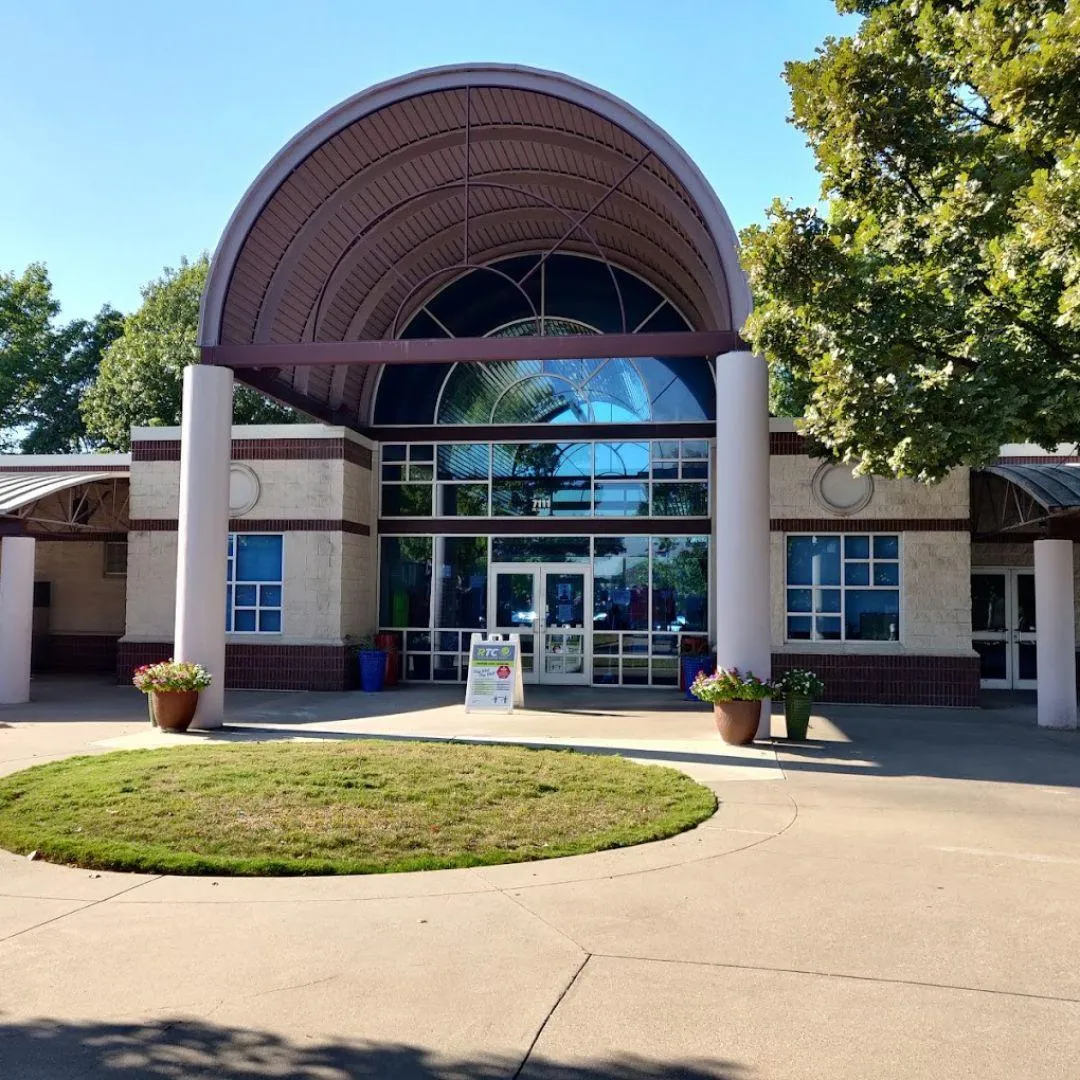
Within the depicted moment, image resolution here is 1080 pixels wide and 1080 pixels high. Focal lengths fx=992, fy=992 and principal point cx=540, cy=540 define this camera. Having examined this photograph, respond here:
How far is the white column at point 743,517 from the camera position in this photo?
13.0 meters

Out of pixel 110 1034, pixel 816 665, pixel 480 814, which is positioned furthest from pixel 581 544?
pixel 110 1034

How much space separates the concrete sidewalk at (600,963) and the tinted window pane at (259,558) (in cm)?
1298

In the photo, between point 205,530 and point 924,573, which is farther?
point 924,573

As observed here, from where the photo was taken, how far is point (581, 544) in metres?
20.7

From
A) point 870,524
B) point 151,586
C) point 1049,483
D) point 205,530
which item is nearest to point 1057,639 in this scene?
point 1049,483

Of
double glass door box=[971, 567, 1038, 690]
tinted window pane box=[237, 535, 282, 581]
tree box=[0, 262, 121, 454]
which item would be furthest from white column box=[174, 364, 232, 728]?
tree box=[0, 262, 121, 454]

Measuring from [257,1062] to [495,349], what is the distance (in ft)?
35.9

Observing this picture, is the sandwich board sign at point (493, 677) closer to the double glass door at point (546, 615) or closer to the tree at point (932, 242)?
the double glass door at point (546, 615)

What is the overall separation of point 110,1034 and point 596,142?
565 inches

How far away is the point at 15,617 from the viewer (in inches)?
698

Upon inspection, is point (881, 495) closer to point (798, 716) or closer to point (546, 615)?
point (798, 716)

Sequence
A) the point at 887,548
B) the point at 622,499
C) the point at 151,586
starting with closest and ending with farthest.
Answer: the point at 887,548, the point at 151,586, the point at 622,499

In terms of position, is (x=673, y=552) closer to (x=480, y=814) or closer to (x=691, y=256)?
(x=691, y=256)

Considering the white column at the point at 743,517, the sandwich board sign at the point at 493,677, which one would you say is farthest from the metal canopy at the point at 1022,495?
the sandwich board sign at the point at 493,677
